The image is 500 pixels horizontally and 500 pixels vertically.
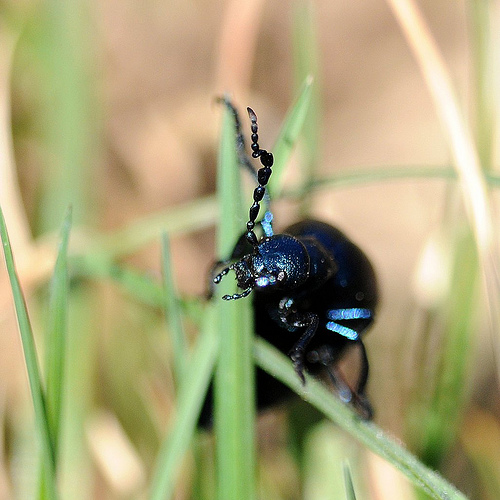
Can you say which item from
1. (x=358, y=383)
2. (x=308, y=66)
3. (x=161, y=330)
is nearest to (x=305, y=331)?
(x=358, y=383)

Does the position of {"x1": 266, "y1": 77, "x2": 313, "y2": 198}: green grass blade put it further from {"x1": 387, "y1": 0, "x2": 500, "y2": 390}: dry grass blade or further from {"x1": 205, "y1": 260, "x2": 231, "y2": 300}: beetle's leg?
{"x1": 387, "y1": 0, "x2": 500, "y2": 390}: dry grass blade

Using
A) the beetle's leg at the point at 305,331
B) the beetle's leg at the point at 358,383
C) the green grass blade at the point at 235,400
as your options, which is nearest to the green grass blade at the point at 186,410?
the green grass blade at the point at 235,400

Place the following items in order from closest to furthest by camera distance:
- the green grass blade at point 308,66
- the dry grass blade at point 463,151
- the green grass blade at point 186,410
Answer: the green grass blade at point 186,410 < the dry grass blade at point 463,151 < the green grass blade at point 308,66

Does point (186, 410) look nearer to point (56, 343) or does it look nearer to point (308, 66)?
point (56, 343)

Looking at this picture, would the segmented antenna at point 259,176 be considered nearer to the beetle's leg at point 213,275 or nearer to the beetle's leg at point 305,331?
the beetle's leg at point 213,275

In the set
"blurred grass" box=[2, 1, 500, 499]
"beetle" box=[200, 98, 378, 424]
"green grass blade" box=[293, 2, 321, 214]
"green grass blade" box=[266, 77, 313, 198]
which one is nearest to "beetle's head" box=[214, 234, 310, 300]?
"beetle" box=[200, 98, 378, 424]

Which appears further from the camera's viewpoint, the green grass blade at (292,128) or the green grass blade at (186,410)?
the green grass blade at (292,128)
